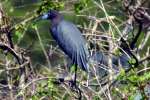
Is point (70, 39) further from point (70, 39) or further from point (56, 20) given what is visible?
point (56, 20)

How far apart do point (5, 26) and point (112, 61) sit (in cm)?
107

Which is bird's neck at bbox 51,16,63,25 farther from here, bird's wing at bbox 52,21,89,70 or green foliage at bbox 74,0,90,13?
green foliage at bbox 74,0,90,13

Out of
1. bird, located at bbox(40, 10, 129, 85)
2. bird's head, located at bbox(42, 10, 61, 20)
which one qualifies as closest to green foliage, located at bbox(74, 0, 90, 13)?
bird, located at bbox(40, 10, 129, 85)

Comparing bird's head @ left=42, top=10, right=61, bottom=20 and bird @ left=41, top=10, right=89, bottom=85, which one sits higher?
bird's head @ left=42, top=10, right=61, bottom=20

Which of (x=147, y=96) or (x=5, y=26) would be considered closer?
(x=147, y=96)

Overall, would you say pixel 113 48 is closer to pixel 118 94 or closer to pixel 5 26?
pixel 118 94

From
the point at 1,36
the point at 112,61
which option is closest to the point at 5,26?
the point at 1,36

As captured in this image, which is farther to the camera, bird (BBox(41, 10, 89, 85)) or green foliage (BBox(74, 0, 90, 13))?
bird (BBox(41, 10, 89, 85))

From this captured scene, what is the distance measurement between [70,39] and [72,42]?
4 cm

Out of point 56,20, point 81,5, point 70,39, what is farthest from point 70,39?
point 81,5

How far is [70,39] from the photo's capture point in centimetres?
568

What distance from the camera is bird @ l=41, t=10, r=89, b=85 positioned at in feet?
17.5

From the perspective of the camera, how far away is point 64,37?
5.78 meters

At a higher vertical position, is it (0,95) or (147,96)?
(147,96)
